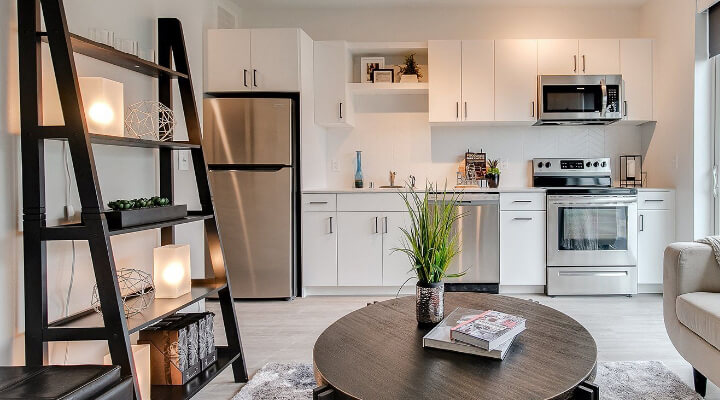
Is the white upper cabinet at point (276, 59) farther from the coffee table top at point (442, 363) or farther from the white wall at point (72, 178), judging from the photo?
the coffee table top at point (442, 363)

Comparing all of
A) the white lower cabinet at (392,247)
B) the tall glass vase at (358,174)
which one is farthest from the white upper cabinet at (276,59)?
the white lower cabinet at (392,247)

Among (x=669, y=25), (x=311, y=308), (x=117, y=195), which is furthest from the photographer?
(x=669, y=25)

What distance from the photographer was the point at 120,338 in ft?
5.33

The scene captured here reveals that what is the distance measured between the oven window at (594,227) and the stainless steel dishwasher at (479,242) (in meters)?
0.54

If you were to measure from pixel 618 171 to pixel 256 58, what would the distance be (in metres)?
3.45

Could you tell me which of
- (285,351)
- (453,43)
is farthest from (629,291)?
(285,351)

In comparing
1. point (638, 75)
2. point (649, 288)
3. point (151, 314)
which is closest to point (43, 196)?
point (151, 314)

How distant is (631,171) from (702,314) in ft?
9.18

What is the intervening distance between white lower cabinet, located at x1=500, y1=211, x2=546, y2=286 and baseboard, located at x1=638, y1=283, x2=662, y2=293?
2.77 ft

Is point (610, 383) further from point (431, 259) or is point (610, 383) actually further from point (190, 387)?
point (190, 387)

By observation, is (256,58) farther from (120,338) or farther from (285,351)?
(120,338)

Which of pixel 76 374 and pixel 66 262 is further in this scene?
pixel 66 262

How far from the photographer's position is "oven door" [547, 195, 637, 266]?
4.03m

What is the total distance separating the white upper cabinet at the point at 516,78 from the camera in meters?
4.28
